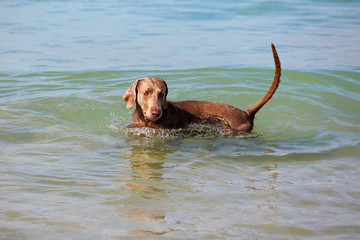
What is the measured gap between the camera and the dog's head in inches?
224

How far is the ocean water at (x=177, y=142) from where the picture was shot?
3760 millimetres

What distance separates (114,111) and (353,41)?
8658 mm

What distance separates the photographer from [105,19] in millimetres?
16969

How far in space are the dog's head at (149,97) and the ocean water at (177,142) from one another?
1.27 ft

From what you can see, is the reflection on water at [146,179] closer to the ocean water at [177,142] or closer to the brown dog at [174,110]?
the ocean water at [177,142]

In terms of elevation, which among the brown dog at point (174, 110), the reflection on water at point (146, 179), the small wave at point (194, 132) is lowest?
the reflection on water at point (146, 179)

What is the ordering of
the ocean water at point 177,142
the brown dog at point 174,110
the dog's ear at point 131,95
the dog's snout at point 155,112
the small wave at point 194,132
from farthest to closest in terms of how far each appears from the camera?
the small wave at point 194,132 < the dog's ear at point 131,95 < the brown dog at point 174,110 < the dog's snout at point 155,112 < the ocean water at point 177,142

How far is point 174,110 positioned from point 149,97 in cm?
64

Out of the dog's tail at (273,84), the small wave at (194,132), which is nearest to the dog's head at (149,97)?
the small wave at (194,132)

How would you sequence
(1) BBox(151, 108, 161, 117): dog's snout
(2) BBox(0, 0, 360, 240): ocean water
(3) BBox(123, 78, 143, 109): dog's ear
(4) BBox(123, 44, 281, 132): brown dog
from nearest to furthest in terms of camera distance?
(2) BBox(0, 0, 360, 240): ocean water, (1) BBox(151, 108, 161, 117): dog's snout, (4) BBox(123, 44, 281, 132): brown dog, (3) BBox(123, 78, 143, 109): dog's ear

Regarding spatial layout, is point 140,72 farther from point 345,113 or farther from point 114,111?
point 345,113

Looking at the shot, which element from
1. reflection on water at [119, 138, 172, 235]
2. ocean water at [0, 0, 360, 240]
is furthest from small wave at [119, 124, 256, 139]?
reflection on water at [119, 138, 172, 235]

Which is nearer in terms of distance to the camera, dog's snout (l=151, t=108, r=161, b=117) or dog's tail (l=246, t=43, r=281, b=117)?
dog's snout (l=151, t=108, r=161, b=117)

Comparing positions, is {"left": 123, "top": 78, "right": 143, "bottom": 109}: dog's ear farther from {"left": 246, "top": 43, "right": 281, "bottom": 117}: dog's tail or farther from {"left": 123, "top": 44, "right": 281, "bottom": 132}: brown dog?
{"left": 246, "top": 43, "right": 281, "bottom": 117}: dog's tail
